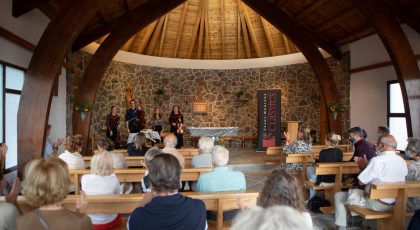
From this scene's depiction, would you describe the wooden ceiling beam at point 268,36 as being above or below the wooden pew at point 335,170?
above

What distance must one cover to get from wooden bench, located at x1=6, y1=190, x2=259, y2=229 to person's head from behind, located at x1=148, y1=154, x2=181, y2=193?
0.67 meters

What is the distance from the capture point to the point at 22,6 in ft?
19.2

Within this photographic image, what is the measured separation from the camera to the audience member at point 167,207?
1901mm

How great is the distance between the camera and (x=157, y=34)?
12.1 metres

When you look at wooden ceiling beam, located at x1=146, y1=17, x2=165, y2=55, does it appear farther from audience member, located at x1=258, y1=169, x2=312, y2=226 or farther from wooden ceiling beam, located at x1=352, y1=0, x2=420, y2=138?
audience member, located at x1=258, y1=169, x2=312, y2=226

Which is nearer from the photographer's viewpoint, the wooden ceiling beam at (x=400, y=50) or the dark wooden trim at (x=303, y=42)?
the wooden ceiling beam at (x=400, y=50)

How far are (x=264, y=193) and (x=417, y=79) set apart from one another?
19.7 ft

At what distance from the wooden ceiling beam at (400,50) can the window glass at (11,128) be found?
6.38 metres

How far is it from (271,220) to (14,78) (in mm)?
6335

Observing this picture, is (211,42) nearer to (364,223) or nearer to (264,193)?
(364,223)

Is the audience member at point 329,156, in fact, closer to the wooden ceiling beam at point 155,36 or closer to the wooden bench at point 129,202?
the wooden bench at point 129,202

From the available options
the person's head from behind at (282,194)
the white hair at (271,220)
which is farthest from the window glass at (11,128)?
the white hair at (271,220)

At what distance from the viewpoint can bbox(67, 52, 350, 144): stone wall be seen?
37.2 ft

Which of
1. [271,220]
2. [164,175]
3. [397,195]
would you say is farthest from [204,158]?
[271,220]
